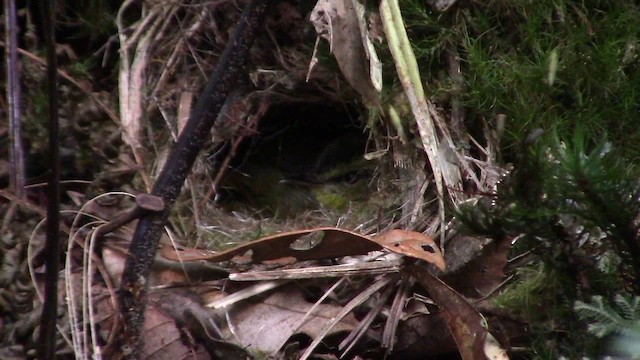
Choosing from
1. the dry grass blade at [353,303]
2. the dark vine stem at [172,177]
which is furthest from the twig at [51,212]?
the dry grass blade at [353,303]

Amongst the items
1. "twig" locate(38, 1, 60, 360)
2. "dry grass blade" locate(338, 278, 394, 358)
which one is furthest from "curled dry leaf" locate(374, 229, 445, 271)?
"twig" locate(38, 1, 60, 360)

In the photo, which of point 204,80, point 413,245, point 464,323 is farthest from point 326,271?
point 204,80

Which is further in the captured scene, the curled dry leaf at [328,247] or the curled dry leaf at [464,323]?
the curled dry leaf at [328,247]

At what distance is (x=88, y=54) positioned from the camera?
7.16 ft

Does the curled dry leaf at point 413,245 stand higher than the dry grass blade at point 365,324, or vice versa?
the curled dry leaf at point 413,245

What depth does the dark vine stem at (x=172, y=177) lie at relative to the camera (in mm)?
1507

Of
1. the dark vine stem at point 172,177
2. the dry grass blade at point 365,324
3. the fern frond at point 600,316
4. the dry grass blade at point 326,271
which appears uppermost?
the dark vine stem at point 172,177

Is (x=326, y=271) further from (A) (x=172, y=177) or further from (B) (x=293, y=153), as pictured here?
(B) (x=293, y=153)

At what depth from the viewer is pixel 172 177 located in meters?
1.52

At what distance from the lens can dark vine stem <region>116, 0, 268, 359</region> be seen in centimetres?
151

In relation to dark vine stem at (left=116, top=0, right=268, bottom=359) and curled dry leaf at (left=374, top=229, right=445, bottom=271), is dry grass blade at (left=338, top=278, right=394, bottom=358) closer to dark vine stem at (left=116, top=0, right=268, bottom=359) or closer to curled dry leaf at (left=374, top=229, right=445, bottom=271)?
curled dry leaf at (left=374, top=229, right=445, bottom=271)

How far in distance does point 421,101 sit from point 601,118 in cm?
42

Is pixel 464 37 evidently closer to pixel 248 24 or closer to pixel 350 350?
pixel 248 24

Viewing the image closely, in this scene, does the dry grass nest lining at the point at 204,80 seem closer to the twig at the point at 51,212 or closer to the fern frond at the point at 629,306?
the twig at the point at 51,212
